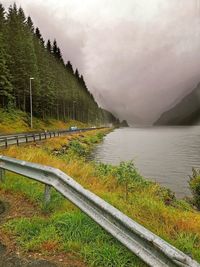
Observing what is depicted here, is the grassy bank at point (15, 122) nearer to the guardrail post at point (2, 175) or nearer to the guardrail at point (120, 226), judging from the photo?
the guardrail post at point (2, 175)

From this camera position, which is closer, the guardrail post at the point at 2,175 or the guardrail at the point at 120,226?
the guardrail at the point at 120,226

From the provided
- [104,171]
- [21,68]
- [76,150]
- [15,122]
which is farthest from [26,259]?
[21,68]

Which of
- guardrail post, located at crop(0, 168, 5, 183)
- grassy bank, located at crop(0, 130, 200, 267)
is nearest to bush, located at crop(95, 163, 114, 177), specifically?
guardrail post, located at crop(0, 168, 5, 183)

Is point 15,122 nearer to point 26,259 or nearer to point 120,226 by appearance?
point 26,259

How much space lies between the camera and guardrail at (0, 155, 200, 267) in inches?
145

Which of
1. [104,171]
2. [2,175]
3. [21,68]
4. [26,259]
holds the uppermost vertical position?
[21,68]

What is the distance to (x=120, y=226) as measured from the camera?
4641 mm

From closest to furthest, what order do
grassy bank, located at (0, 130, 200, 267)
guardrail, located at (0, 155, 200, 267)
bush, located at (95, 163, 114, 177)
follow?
guardrail, located at (0, 155, 200, 267)
grassy bank, located at (0, 130, 200, 267)
bush, located at (95, 163, 114, 177)

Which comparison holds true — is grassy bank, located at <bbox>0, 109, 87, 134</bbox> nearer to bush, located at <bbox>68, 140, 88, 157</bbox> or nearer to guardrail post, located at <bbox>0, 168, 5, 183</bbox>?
bush, located at <bbox>68, 140, 88, 157</bbox>

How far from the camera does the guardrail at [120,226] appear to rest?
368cm

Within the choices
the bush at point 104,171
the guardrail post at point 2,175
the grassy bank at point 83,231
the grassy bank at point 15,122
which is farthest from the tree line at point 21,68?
the grassy bank at point 83,231

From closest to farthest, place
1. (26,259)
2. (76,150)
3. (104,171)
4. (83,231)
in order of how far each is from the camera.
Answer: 1. (26,259)
2. (83,231)
3. (104,171)
4. (76,150)

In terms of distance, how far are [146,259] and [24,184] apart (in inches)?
227

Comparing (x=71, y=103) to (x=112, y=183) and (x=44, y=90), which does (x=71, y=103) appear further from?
(x=112, y=183)
